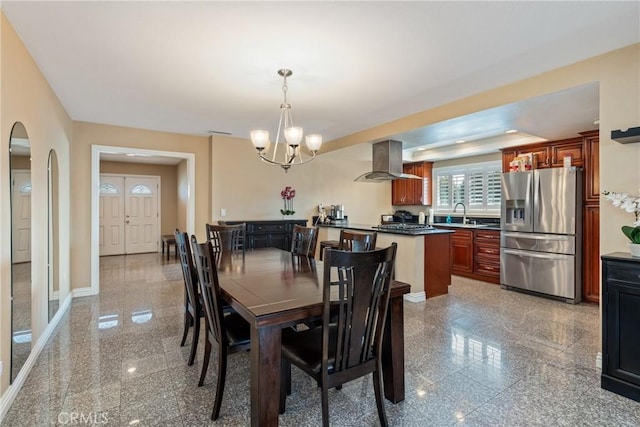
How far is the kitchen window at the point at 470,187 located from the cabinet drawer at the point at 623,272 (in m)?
3.61

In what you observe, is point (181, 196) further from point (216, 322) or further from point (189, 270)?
point (216, 322)

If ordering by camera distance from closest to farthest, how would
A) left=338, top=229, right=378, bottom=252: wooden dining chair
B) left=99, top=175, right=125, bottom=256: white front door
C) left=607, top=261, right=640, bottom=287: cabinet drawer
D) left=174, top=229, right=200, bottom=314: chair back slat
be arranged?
left=607, top=261, right=640, bottom=287: cabinet drawer < left=174, top=229, right=200, bottom=314: chair back slat < left=338, top=229, right=378, bottom=252: wooden dining chair < left=99, top=175, right=125, bottom=256: white front door

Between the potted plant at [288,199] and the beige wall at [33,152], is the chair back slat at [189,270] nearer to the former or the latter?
the beige wall at [33,152]

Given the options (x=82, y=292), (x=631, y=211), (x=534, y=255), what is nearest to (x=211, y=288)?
(x=631, y=211)

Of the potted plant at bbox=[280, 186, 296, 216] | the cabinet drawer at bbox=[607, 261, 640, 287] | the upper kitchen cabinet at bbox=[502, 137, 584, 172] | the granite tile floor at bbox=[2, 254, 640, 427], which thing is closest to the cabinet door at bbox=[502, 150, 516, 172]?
the upper kitchen cabinet at bbox=[502, 137, 584, 172]

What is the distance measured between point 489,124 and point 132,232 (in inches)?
317

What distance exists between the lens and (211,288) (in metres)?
1.88

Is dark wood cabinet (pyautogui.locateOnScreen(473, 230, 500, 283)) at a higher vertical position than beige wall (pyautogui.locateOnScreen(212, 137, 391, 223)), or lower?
lower

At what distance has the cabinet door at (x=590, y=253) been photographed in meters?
4.00

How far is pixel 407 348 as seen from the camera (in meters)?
2.74

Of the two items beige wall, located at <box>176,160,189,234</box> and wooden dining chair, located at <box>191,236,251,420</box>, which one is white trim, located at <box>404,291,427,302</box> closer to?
wooden dining chair, located at <box>191,236,251,420</box>

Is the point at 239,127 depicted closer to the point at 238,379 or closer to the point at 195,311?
the point at 195,311

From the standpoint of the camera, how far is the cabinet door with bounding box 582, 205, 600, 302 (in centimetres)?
400

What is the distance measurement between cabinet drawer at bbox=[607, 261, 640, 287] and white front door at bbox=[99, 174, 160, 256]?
8694 millimetres
